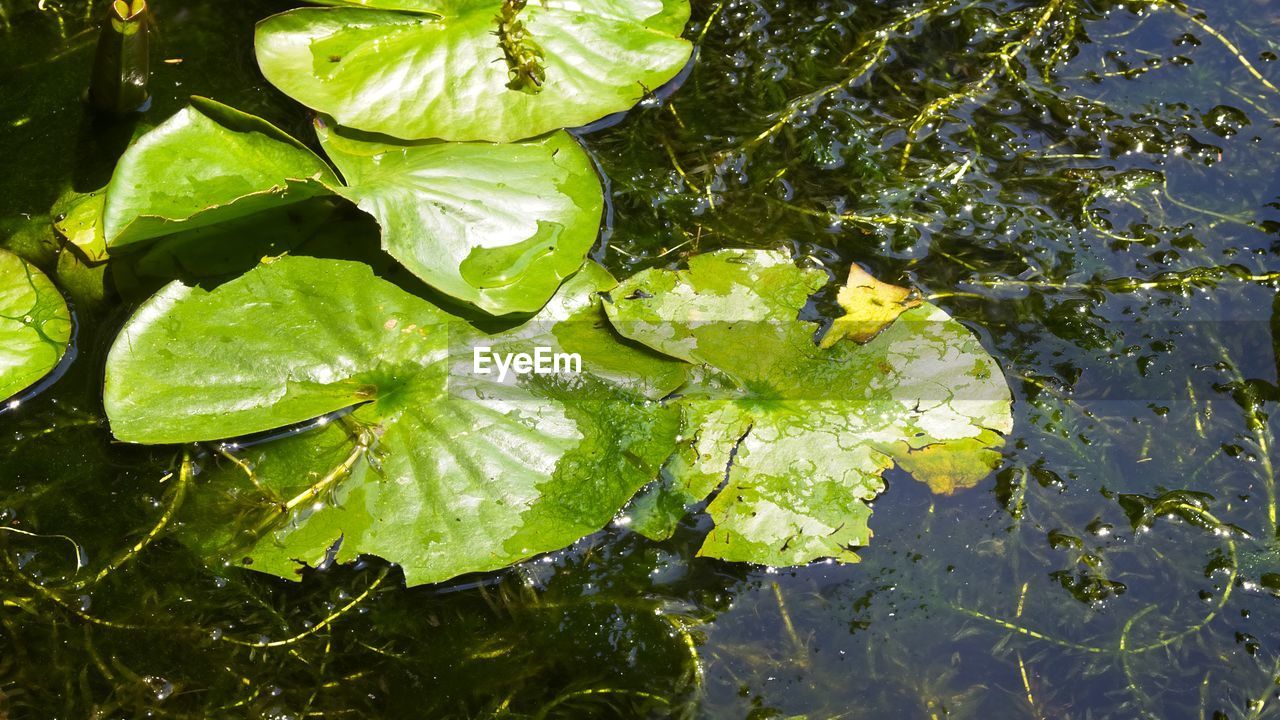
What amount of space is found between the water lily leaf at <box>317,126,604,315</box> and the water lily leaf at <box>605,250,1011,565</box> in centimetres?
21

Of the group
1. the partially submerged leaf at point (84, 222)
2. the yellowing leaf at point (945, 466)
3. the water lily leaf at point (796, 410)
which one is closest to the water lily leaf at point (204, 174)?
the partially submerged leaf at point (84, 222)

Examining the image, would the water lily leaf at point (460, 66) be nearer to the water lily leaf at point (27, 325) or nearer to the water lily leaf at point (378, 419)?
the water lily leaf at point (378, 419)

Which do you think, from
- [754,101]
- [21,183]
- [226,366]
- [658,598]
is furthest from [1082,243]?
[21,183]

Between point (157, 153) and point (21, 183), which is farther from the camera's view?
point (21, 183)

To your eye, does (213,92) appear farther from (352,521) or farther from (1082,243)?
(1082,243)

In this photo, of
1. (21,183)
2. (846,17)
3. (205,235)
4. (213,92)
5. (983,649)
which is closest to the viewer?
(983,649)

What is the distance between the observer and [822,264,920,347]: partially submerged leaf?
2.26 m

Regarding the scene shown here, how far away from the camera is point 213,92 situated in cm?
259

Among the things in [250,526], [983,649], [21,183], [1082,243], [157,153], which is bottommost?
[983,649]

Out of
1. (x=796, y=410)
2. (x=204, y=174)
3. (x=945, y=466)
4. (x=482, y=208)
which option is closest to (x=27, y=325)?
(x=204, y=174)

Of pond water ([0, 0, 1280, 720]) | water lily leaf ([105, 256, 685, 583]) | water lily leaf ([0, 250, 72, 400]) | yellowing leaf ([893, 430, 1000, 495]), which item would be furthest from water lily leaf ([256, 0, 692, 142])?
yellowing leaf ([893, 430, 1000, 495])

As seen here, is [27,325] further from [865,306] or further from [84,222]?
[865,306]

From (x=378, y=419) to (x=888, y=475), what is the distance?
1164 mm

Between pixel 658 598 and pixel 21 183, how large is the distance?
194cm
